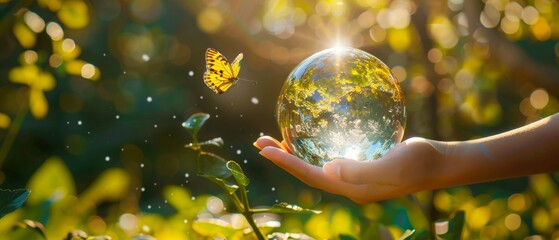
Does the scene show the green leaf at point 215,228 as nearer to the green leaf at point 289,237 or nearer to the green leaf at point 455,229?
the green leaf at point 289,237

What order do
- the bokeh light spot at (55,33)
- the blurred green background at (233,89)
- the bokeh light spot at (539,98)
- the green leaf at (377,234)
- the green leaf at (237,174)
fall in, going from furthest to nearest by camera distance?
the bokeh light spot at (539,98) → the blurred green background at (233,89) → the bokeh light spot at (55,33) → the green leaf at (377,234) → the green leaf at (237,174)

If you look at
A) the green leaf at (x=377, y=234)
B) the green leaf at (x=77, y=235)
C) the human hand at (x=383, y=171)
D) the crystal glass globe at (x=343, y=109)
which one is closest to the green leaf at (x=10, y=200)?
the green leaf at (x=77, y=235)

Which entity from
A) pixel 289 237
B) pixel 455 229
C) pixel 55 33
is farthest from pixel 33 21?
pixel 455 229

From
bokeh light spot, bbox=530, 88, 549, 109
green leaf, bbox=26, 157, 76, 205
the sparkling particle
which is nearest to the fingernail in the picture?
green leaf, bbox=26, 157, 76, 205

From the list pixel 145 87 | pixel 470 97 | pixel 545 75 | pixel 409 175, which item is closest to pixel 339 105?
pixel 409 175

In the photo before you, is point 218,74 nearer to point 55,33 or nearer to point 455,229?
point 55,33

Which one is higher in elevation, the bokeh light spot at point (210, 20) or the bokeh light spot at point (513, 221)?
the bokeh light spot at point (210, 20)

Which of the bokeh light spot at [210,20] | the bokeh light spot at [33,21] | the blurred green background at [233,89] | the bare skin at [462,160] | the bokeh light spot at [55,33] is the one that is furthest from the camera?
the bokeh light spot at [210,20]
